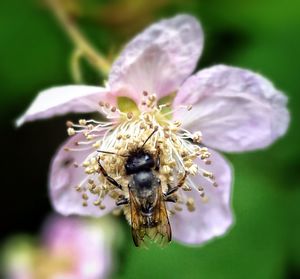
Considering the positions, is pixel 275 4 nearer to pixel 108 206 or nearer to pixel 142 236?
pixel 108 206

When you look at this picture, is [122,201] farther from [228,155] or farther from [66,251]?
[66,251]

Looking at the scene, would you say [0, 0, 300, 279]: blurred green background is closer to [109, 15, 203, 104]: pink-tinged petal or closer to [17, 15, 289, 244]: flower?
[17, 15, 289, 244]: flower

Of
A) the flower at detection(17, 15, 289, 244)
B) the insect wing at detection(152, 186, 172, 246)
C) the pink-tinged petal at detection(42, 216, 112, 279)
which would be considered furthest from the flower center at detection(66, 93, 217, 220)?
the pink-tinged petal at detection(42, 216, 112, 279)

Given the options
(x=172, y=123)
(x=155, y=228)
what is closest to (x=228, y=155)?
(x=172, y=123)

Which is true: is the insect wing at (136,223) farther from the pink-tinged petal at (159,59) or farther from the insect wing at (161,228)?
the pink-tinged petal at (159,59)

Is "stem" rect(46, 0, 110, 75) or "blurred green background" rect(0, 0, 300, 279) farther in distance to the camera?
"blurred green background" rect(0, 0, 300, 279)

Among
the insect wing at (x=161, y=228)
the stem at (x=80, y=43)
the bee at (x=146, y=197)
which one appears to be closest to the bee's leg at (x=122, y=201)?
the bee at (x=146, y=197)
